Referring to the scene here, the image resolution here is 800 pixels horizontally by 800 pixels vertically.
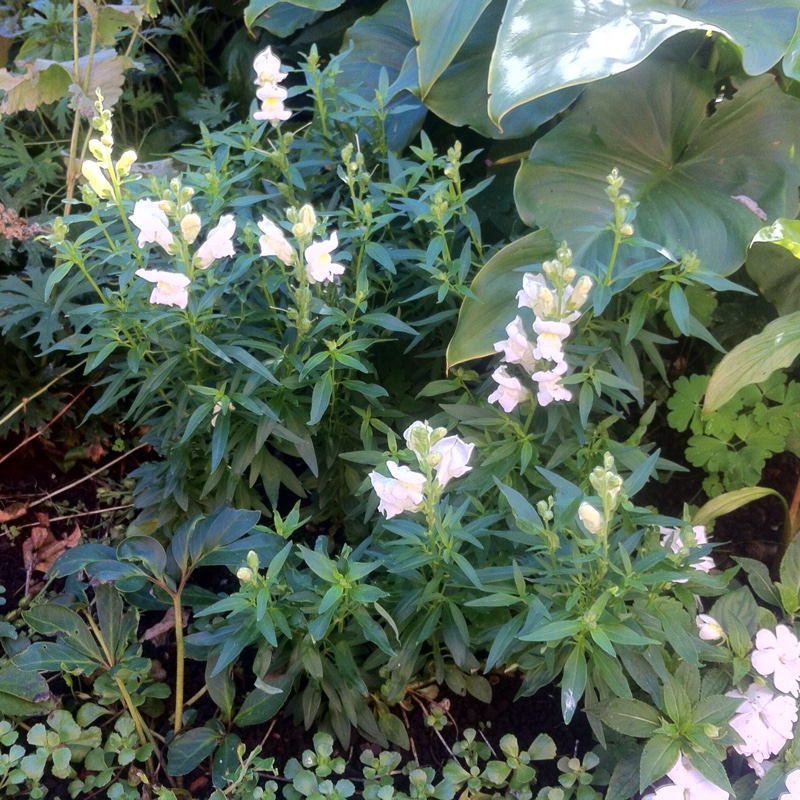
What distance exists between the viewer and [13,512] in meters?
1.75

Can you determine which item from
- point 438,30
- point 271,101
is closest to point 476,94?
point 438,30

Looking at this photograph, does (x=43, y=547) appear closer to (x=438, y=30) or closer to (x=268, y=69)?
(x=268, y=69)

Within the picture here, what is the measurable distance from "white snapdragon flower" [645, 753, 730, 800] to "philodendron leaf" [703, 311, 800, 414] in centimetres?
61

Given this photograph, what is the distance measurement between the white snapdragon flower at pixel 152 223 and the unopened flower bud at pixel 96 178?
0.09 m

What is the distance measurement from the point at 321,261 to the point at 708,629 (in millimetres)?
795

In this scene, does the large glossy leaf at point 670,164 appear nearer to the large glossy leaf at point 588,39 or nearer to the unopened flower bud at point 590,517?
the large glossy leaf at point 588,39

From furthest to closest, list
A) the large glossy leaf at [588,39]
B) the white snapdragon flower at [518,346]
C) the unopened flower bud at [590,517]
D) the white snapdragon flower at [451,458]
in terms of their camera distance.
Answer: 1. the large glossy leaf at [588,39]
2. the white snapdragon flower at [518,346]
3. the white snapdragon flower at [451,458]
4. the unopened flower bud at [590,517]

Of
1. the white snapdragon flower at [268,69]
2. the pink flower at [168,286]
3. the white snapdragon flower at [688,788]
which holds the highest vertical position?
the white snapdragon flower at [268,69]

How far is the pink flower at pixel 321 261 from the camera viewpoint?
1051 mm

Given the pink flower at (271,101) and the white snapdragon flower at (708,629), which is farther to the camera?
the pink flower at (271,101)

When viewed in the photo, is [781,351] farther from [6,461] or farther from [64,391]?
[6,461]

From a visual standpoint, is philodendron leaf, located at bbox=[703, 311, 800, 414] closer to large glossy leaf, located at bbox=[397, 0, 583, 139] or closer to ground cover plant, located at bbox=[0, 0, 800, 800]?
ground cover plant, located at bbox=[0, 0, 800, 800]

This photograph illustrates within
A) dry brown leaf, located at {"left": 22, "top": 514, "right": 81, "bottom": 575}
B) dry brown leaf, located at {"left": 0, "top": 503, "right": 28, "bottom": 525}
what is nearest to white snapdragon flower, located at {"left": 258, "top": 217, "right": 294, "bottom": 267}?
dry brown leaf, located at {"left": 22, "top": 514, "right": 81, "bottom": 575}

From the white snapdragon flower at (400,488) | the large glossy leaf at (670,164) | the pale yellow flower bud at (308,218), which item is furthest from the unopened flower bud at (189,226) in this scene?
the large glossy leaf at (670,164)
